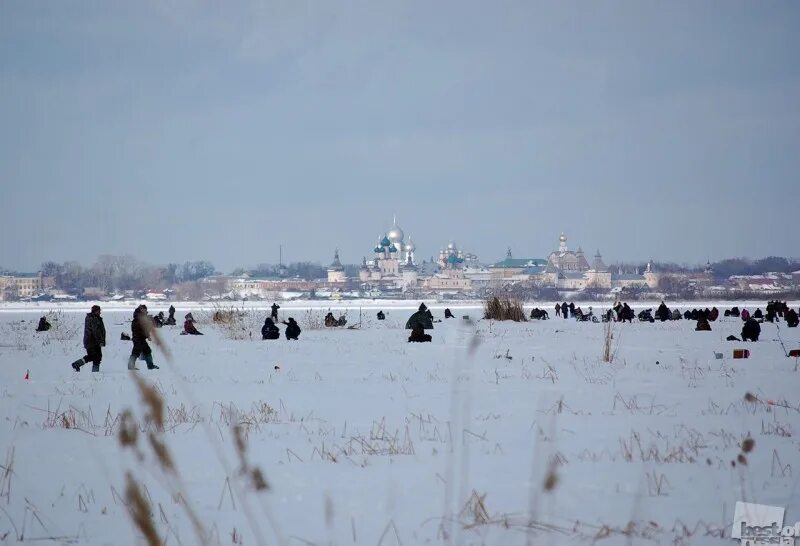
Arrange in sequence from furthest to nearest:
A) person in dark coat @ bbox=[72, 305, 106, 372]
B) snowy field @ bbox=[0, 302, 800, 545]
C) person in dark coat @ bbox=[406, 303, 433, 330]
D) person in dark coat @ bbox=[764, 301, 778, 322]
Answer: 1. person in dark coat @ bbox=[764, 301, 778, 322]
2. person in dark coat @ bbox=[406, 303, 433, 330]
3. person in dark coat @ bbox=[72, 305, 106, 372]
4. snowy field @ bbox=[0, 302, 800, 545]

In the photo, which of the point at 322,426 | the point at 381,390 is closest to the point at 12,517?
the point at 322,426

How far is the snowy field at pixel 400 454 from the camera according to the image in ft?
14.3

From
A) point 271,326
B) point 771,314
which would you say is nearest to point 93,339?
point 271,326

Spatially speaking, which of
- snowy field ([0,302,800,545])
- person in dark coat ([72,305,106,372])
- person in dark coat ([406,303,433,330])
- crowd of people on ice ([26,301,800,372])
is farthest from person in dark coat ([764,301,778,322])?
person in dark coat ([72,305,106,372])

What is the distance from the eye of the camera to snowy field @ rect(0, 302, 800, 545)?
435cm

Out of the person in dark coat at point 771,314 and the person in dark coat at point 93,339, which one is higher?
the person in dark coat at point 93,339

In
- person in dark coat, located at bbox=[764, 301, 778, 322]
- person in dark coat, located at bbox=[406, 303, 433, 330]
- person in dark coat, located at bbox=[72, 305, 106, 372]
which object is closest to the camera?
person in dark coat, located at bbox=[72, 305, 106, 372]

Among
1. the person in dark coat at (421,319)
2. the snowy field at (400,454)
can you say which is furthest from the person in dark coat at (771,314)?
the snowy field at (400,454)

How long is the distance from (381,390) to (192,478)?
5376 mm

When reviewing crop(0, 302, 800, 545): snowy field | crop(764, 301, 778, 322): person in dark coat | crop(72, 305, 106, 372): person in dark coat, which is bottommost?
crop(764, 301, 778, 322): person in dark coat

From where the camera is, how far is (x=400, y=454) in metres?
6.40

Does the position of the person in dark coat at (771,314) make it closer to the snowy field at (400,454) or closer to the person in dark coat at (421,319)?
the person in dark coat at (421,319)

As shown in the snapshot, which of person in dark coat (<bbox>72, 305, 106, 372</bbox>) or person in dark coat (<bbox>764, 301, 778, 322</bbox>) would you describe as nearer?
person in dark coat (<bbox>72, 305, 106, 372</bbox>)

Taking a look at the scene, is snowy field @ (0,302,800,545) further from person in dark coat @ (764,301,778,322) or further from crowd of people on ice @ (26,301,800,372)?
person in dark coat @ (764,301,778,322)
